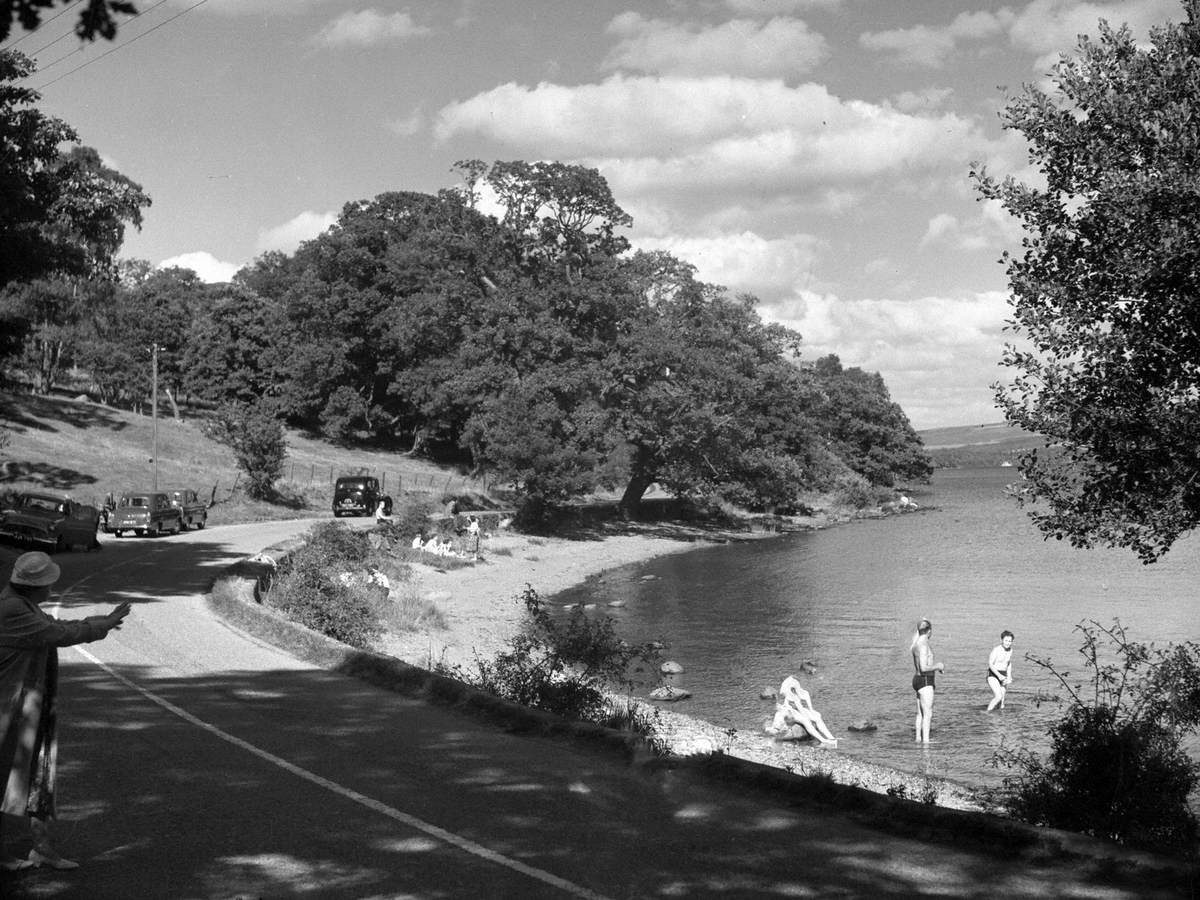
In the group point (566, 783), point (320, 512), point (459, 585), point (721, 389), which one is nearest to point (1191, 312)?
point (566, 783)

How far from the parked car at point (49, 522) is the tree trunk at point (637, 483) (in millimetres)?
31959

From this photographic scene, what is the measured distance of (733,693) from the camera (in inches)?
973

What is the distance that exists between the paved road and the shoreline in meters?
1.60

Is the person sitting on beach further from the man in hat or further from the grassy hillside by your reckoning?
the grassy hillside

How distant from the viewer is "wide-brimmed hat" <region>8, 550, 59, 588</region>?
653 centimetres

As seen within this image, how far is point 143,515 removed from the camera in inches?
1654

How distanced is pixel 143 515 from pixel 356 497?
14.7 m

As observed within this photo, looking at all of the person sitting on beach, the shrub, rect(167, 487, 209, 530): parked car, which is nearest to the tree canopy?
rect(167, 487, 209, 530): parked car

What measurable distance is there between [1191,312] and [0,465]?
51.5m

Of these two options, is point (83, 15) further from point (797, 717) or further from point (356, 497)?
point (356, 497)

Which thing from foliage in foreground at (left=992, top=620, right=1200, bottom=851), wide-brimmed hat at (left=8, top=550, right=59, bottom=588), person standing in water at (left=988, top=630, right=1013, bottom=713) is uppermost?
wide-brimmed hat at (left=8, top=550, right=59, bottom=588)

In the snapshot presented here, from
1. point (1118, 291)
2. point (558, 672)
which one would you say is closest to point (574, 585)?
point (558, 672)

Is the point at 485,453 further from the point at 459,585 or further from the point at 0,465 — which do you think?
the point at 0,465

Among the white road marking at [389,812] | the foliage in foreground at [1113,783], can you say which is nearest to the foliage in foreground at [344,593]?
the white road marking at [389,812]
